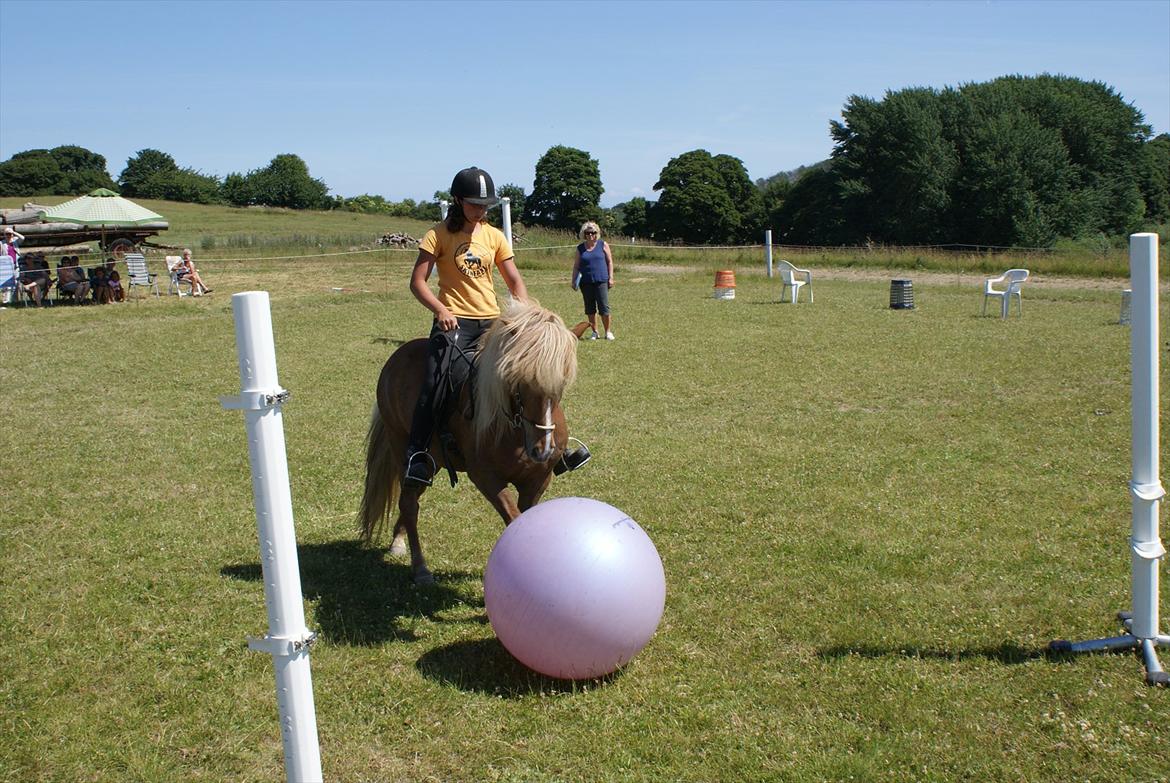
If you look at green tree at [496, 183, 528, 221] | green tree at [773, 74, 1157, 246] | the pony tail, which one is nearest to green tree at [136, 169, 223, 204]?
green tree at [496, 183, 528, 221]

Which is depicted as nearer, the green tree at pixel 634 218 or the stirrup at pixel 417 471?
the stirrup at pixel 417 471

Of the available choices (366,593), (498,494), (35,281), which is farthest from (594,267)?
(35,281)

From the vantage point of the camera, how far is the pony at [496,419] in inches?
189

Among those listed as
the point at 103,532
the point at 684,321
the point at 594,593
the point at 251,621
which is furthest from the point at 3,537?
the point at 684,321

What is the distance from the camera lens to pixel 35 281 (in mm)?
23547

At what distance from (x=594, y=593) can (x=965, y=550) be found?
3225 millimetres

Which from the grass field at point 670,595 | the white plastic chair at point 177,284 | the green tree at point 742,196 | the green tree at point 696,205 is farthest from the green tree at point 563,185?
the grass field at point 670,595

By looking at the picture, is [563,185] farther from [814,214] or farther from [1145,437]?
[1145,437]

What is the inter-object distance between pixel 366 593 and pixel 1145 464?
445 centimetres

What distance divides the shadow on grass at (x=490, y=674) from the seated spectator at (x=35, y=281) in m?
23.5

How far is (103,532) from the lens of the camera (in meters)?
6.80

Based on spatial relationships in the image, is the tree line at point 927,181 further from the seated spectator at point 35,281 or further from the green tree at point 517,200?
the seated spectator at point 35,281

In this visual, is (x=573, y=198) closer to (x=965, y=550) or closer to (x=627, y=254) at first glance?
(x=627, y=254)

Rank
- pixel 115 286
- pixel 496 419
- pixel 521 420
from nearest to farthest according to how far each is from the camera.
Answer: pixel 521 420
pixel 496 419
pixel 115 286
